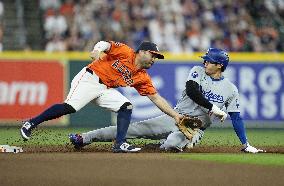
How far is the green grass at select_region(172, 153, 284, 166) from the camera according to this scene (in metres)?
9.74

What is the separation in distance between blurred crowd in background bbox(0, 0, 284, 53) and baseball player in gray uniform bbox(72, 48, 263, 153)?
8153 mm

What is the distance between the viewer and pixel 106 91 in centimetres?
1116

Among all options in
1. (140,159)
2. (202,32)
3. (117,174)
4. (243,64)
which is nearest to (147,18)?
(202,32)

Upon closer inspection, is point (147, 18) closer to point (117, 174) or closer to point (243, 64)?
point (243, 64)

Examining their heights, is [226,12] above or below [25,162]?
above

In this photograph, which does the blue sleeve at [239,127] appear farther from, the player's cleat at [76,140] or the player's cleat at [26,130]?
the player's cleat at [26,130]

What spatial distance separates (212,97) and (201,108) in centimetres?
27

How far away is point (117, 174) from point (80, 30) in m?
11.7

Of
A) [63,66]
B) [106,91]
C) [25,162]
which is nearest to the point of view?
[25,162]

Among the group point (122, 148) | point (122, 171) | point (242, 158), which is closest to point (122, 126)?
point (122, 148)

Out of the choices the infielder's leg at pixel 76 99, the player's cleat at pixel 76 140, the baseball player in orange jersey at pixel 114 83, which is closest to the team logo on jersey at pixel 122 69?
the baseball player in orange jersey at pixel 114 83

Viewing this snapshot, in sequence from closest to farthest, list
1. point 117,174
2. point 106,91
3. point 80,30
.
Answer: point 117,174 → point 106,91 → point 80,30

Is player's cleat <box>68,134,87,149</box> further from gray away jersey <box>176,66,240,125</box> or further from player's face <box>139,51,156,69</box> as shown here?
gray away jersey <box>176,66,240,125</box>

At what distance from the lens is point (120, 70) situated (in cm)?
1102
